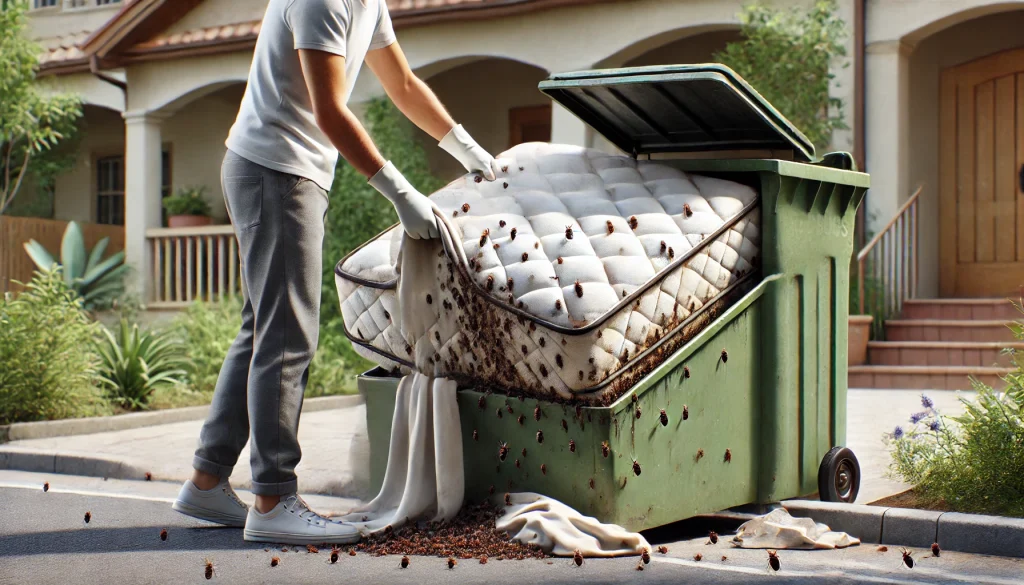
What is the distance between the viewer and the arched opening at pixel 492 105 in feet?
48.5

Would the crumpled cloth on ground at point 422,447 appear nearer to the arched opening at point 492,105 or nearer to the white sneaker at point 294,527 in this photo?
the white sneaker at point 294,527

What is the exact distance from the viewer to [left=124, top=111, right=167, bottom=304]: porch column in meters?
14.8

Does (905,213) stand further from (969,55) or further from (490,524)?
(490,524)

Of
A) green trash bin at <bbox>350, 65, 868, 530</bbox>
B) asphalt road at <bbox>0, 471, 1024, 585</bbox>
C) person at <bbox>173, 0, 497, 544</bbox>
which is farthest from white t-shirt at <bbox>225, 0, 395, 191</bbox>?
asphalt road at <bbox>0, 471, 1024, 585</bbox>

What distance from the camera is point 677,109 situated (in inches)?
Answer: 175

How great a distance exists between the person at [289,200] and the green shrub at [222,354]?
5.63 metres

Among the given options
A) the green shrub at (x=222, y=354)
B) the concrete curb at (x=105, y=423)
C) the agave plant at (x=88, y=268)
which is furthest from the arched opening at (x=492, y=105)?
the concrete curb at (x=105, y=423)

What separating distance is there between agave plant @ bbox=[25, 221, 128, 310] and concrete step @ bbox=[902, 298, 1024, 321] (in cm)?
913

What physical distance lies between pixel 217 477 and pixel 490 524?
40.0 inches

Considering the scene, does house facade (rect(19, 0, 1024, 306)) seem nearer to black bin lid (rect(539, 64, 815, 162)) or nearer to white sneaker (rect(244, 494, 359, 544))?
black bin lid (rect(539, 64, 815, 162))

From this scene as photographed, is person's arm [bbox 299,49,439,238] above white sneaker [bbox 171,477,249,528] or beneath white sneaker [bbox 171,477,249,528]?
above

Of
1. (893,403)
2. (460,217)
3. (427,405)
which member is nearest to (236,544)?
(427,405)

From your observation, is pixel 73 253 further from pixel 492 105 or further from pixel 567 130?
pixel 567 130

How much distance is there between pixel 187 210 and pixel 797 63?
8094 mm
